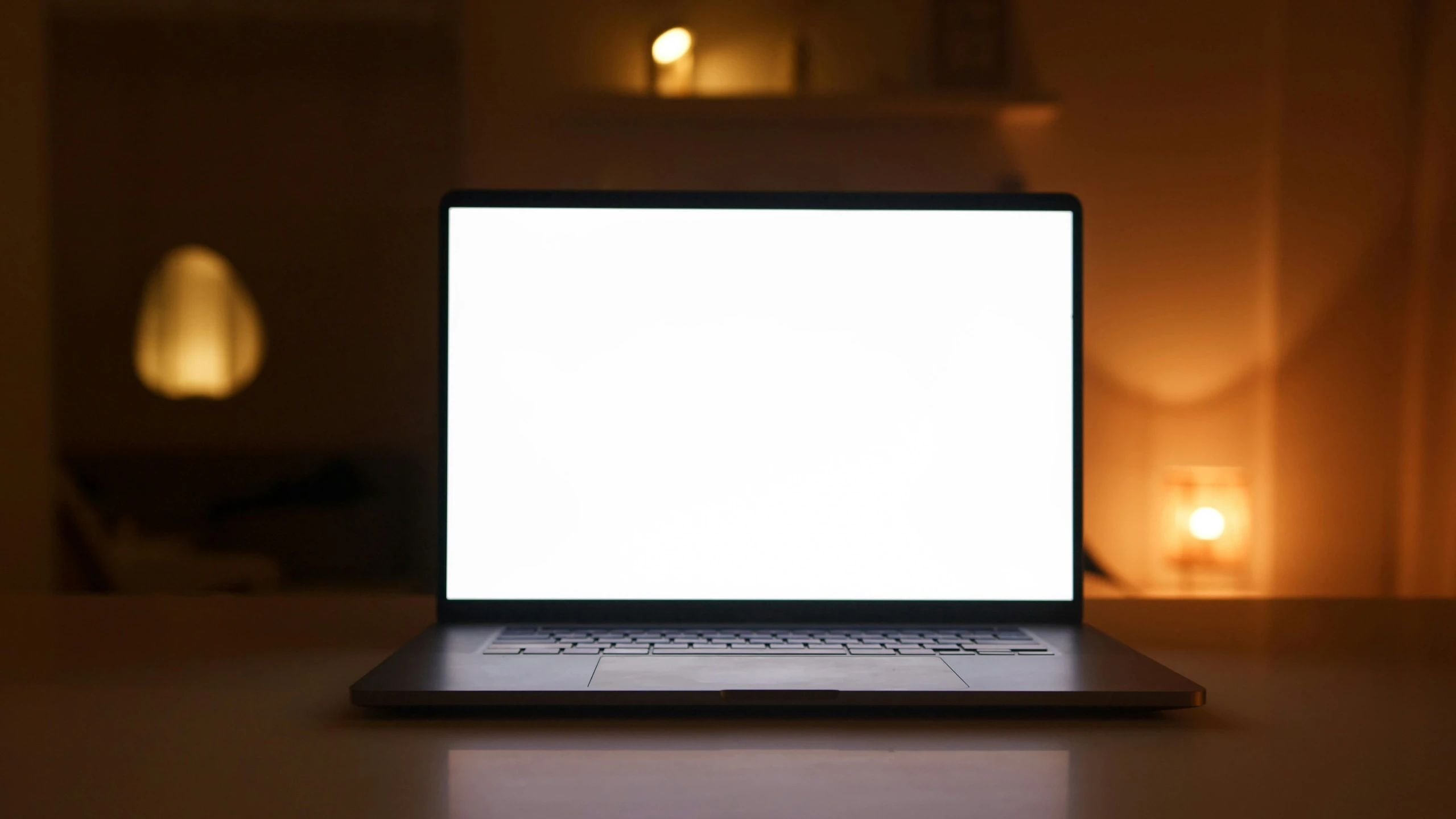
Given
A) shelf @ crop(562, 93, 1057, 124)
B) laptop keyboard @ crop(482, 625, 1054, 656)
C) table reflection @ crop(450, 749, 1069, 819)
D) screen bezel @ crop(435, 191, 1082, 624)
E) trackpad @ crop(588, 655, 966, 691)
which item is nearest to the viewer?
table reflection @ crop(450, 749, 1069, 819)

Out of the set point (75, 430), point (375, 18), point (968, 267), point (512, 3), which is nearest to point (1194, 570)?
point (968, 267)

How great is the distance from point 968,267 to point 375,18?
2.45 ft

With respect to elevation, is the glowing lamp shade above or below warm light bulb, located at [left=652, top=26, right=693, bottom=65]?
below

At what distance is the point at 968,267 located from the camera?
0.84 m

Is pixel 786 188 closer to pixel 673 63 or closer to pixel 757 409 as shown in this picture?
pixel 673 63

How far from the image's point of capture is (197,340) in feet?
3.65

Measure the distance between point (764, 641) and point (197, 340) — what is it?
79 centimetres

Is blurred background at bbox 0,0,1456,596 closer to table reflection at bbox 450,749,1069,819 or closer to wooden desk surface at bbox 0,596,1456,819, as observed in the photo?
wooden desk surface at bbox 0,596,1456,819

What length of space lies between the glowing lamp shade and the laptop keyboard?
542 millimetres

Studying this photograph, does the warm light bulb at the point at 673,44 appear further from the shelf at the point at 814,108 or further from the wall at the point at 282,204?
the wall at the point at 282,204

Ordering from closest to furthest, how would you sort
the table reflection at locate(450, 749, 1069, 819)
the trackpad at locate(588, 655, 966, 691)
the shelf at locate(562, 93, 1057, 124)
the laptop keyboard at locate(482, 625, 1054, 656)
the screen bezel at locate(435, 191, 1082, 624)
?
the table reflection at locate(450, 749, 1069, 819) < the trackpad at locate(588, 655, 966, 691) < the laptop keyboard at locate(482, 625, 1054, 656) < the screen bezel at locate(435, 191, 1082, 624) < the shelf at locate(562, 93, 1057, 124)

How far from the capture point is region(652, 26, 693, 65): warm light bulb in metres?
1.10

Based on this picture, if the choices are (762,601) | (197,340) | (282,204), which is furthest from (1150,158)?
(197,340)

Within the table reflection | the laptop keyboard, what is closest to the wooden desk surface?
the table reflection
